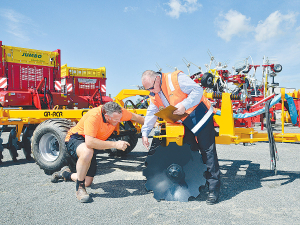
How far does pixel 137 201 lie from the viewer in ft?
9.48

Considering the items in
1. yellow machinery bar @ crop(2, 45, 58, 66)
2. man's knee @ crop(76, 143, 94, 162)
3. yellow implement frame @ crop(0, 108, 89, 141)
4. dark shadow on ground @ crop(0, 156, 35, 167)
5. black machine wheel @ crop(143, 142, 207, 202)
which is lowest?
dark shadow on ground @ crop(0, 156, 35, 167)

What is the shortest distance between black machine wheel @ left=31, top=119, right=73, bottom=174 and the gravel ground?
0.75 feet

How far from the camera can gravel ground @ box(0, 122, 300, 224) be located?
7.97ft

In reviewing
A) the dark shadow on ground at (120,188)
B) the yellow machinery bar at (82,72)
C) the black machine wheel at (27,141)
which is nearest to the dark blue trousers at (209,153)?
the dark shadow on ground at (120,188)

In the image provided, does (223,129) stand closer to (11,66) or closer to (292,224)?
(292,224)

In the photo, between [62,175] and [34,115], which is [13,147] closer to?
[34,115]

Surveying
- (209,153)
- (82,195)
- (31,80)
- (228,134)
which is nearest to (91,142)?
(82,195)

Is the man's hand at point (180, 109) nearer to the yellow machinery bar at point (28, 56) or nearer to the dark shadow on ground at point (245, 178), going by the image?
the dark shadow on ground at point (245, 178)

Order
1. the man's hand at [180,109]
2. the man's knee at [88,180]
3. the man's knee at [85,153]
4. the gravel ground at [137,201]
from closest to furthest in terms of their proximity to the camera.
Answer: the gravel ground at [137,201], the man's hand at [180,109], the man's knee at [85,153], the man's knee at [88,180]

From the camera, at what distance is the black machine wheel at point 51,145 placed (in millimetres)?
3945

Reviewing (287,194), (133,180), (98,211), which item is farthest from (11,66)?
(287,194)

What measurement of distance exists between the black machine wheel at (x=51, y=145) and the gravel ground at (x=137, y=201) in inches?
9.0

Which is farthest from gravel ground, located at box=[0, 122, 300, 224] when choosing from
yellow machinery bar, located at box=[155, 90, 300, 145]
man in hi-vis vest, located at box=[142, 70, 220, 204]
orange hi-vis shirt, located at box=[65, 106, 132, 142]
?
orange hi-vis shirt, located at box=[65, 106, 132, 142]

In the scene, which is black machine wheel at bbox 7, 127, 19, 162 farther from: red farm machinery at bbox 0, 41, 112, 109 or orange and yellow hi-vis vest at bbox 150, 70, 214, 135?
orange and yellow hi-vis vest at bbox 150, 70, 214, 135
